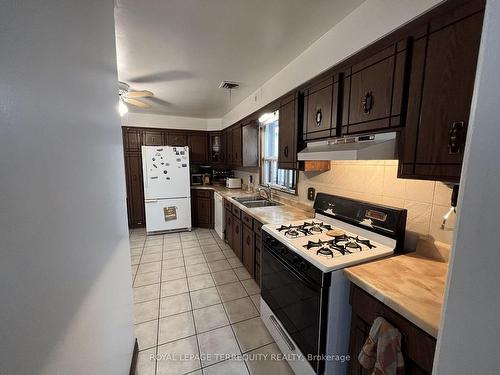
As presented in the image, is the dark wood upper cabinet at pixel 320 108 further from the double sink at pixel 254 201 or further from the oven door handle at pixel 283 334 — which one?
the oven door handle at pixel 283 334

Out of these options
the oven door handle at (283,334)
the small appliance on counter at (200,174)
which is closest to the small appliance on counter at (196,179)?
the small appliance on counter at (200,174)

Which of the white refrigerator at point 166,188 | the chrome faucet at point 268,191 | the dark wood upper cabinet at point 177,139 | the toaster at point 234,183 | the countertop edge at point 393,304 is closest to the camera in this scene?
the countertop edge at point 393,304

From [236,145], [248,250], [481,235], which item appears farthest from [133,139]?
[481,235]

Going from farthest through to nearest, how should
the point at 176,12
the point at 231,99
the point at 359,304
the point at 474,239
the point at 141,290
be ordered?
the point at 231,99 < the point at 141,290 < the point at 176,12 < the point at 359,304 < the point at 474,239

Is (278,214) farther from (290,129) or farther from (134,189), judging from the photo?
(134,189)

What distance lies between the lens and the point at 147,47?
191 cm

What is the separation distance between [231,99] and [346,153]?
266 centimetres

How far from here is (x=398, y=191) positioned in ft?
4.70

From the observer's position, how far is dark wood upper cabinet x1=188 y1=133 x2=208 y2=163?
4.78 metres

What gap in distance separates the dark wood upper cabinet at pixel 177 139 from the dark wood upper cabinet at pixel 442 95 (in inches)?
171

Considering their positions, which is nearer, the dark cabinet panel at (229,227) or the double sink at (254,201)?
the double sink at (254,201)

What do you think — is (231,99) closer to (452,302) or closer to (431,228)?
(431,228)

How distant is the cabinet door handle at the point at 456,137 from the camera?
87cm

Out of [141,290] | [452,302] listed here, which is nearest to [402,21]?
[452,302]
